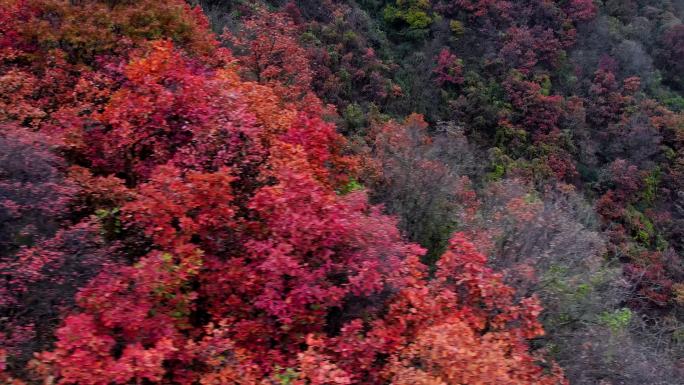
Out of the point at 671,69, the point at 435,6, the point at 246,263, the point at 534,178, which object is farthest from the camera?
the point at 671,69

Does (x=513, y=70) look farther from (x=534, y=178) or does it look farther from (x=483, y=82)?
(x=534, y=178)

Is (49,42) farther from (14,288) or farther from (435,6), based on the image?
(435,6)

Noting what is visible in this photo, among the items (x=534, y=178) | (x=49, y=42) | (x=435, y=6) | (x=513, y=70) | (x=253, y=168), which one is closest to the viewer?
(x=253, y=168)

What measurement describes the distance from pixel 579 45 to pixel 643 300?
2295 centimetres

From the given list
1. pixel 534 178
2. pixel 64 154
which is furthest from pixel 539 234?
pixel 534 178

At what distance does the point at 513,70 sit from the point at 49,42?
33.7 m

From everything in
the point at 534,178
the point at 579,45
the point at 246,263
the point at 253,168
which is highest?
the point at 579,45

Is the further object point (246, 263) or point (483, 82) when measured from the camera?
point (483, 82)

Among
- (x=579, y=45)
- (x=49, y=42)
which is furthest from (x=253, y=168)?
(x=579, y=45)

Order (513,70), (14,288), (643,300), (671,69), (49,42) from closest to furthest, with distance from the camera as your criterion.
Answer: (14,288)
(49,42)
(643,300)
(513,70)
(671,69)

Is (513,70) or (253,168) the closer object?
(253,168)

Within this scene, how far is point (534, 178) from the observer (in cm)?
3469

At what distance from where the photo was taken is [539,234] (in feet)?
49.3

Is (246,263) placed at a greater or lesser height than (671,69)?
lesser
